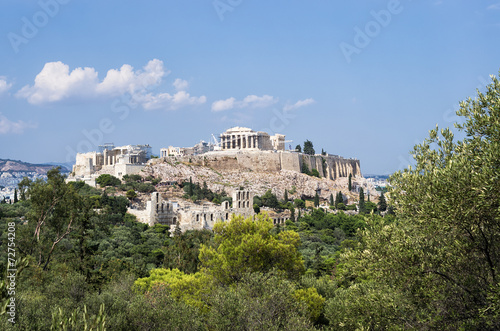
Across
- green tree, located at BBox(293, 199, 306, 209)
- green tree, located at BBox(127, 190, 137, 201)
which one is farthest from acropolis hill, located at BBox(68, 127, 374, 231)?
green tree, located at BBox(293, 199, 306, 209)

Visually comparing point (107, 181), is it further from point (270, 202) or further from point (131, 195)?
point (270, 202)

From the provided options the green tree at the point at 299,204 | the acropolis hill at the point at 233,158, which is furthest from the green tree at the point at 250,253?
the acropolis hill at the point at 233,158

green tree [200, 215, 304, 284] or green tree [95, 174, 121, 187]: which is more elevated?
green tree [95, 174, 121, 187]

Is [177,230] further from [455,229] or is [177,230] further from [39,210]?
[455,229]

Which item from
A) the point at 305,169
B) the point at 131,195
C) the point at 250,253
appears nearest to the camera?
the point at 250,253

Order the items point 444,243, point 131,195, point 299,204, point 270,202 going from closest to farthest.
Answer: point 444,243
point 131,195
point 270,202
point 299,204

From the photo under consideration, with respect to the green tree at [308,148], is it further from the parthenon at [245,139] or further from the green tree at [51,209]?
the green tree at [51,209]

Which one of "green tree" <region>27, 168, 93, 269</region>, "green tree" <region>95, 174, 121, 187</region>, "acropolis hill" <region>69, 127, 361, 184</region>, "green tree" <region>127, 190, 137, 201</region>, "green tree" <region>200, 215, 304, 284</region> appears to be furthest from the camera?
"acropolis hill" <region>69, 127, 361, 184</region>

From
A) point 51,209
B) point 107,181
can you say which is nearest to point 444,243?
point 51,209

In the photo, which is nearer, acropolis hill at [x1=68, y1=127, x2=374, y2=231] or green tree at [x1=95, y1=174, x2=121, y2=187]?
acropolis hill at [x1=68, y1=127, x2=374, y2=231]

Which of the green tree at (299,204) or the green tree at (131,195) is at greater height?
the green tree at (131,195)

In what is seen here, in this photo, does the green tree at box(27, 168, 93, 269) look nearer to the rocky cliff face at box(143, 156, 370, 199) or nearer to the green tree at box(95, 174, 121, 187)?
the green tree at box(95, 174, 121, 187)
